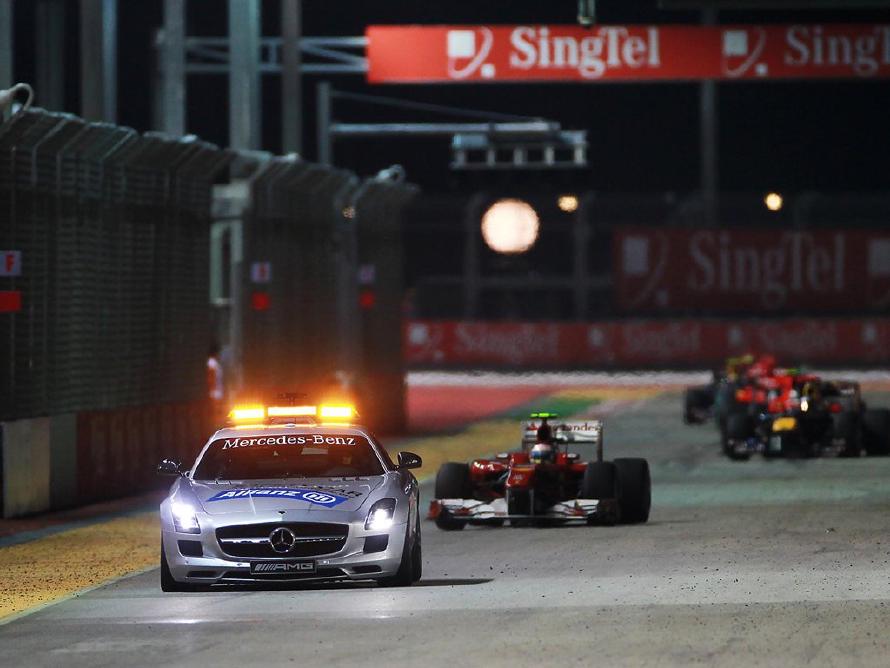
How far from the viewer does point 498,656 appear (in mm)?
10828

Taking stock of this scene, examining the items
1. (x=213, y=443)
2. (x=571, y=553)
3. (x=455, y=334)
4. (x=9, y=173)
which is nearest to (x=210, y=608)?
(x=213, y=443)

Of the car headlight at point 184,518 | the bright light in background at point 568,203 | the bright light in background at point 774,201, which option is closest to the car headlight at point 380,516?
the car headlight at point 184,518

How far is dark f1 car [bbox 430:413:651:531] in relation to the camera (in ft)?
60.5

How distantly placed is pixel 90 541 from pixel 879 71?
71.8 feet

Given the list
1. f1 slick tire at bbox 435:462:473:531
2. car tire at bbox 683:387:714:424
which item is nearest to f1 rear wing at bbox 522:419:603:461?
f1 slick tire at bbox 435:462:473:531

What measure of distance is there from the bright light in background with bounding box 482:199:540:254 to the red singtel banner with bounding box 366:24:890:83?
21.2 m

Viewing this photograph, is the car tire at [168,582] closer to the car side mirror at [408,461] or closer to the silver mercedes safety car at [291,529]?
the silver mercedes safety car at [291,529]

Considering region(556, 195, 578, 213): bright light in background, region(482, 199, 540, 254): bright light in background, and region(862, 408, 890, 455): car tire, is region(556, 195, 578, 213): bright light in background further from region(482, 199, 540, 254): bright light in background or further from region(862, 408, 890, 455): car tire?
region(862, 408, 890, 455): car tire

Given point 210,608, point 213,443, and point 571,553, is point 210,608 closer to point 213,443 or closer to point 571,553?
point 213,443

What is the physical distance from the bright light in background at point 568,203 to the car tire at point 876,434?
3067 cm

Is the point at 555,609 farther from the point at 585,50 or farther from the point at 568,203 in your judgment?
the point at 568,203

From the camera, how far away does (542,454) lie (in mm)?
18672

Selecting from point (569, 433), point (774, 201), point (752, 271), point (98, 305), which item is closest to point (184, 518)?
point (569, 433)

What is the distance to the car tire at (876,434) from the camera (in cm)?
2808
